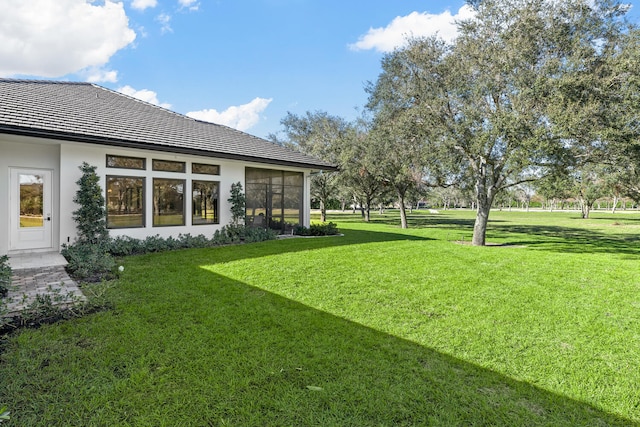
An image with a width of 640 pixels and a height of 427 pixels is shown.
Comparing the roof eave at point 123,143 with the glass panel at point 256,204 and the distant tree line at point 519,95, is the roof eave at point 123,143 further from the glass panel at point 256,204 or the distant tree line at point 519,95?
the distant tree line at point 519,95

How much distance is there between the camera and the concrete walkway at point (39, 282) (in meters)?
4.73

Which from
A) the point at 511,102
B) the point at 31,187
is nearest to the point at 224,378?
the point at 31,187

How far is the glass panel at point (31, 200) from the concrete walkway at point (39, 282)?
101 centimetres

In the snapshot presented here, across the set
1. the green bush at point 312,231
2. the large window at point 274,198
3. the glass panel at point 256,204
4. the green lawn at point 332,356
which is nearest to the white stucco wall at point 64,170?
the glass panel at point 256,204

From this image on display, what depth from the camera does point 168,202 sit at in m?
11.0

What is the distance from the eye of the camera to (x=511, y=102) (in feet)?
37.2

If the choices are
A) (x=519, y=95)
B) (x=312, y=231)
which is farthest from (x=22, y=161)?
(x=519, y=95)

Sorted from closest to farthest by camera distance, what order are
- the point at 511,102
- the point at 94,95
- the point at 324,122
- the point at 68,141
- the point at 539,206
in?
the point at 68,141
the point at 511,102
the point at 94,95
the point at 324,122
the point at 539,206

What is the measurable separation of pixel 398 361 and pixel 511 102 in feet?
36.8

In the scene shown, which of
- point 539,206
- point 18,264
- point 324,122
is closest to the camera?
point 18,264

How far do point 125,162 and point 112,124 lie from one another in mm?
1334

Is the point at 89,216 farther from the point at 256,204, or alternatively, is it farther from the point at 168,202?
the point at 256,204

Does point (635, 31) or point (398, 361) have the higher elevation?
point (635, 31)

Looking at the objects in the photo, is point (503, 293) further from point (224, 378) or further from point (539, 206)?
point (539, 206)
